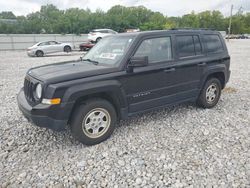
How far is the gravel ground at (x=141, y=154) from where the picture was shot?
2.76 meters

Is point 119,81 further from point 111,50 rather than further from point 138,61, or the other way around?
point 111,50

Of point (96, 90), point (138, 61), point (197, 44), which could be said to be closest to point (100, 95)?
point (96, 90)

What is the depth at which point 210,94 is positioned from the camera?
5.07 m

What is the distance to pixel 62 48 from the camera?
19.5 m

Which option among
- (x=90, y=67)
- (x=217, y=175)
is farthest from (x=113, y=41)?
(x=217, y=175)

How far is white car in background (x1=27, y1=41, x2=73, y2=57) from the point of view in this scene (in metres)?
17.9

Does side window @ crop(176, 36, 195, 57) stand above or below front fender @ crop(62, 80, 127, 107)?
above

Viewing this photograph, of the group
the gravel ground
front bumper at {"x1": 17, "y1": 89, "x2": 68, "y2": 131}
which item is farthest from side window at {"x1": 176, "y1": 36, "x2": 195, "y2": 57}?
front bumper at {"x1": 17, "y1": 89, "x2": 68, "y2": 131}

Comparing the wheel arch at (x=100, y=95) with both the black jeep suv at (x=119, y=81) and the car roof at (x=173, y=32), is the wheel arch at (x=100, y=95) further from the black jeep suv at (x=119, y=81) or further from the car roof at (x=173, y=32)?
the car roof at (x=173, y=32)

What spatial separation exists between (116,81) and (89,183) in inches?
60.8

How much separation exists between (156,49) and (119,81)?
1.05 metres

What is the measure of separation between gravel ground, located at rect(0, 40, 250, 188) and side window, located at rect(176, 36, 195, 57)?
132 centimetres

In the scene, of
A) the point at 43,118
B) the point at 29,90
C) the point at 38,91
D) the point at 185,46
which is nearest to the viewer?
the point at 43,118

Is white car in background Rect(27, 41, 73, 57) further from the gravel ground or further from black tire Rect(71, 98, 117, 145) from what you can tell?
black tire Rect(71, 98, 117, 145)
